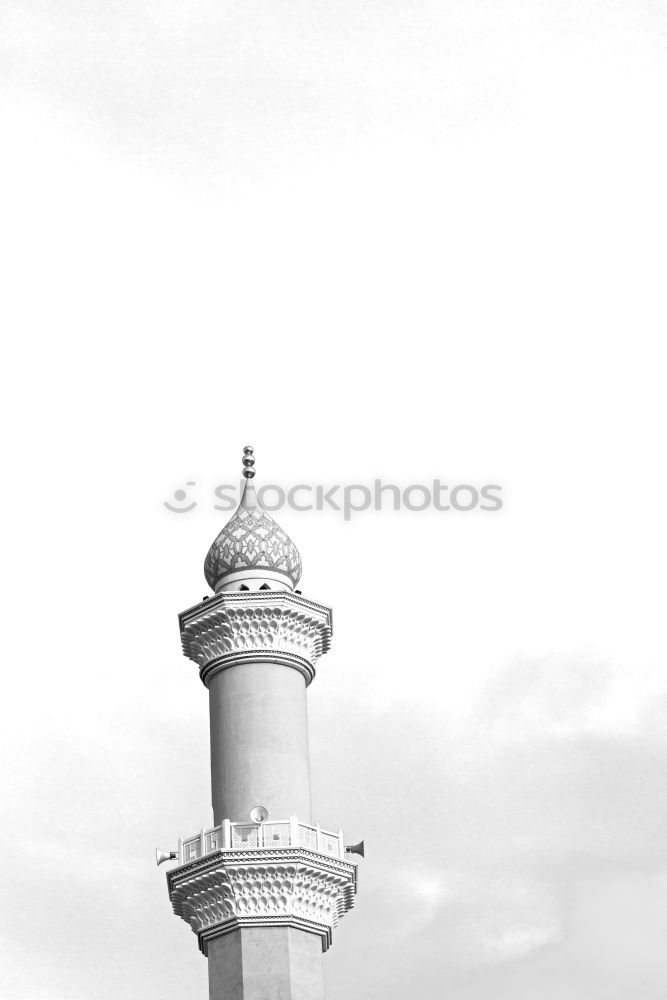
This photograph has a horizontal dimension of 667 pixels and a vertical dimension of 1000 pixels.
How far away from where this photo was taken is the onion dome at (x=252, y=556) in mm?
47906

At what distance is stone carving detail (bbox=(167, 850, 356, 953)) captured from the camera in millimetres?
42875

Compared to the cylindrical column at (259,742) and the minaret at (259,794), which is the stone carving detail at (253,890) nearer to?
the minaret at (259,794)

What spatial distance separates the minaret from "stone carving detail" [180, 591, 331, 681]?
0.02 meters

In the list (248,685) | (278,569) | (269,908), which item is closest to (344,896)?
(269,908)

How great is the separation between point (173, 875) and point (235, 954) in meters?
2.34

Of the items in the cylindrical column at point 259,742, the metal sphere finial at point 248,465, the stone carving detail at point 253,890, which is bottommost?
the stone carving detail at point 253,890

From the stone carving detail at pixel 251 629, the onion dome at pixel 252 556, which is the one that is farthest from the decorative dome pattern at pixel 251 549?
the stone carving detail at pixel 251 629

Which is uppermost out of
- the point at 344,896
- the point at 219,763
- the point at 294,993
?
the point at 219,763

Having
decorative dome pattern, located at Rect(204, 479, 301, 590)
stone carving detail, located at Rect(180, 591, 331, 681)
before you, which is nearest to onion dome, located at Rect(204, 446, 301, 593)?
→ decorative dome pattern, located at Rect(204, 479, 301, 590)

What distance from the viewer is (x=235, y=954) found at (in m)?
42.7

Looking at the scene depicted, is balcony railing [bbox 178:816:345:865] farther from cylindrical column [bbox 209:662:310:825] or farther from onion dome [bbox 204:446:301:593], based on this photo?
onion dome [bbox 204:446:301:593]

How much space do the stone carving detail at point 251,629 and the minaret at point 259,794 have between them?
23 mm

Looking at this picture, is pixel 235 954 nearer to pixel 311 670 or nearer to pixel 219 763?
pixel 219 763

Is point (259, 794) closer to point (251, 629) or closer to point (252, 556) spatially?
point (251, 629)
